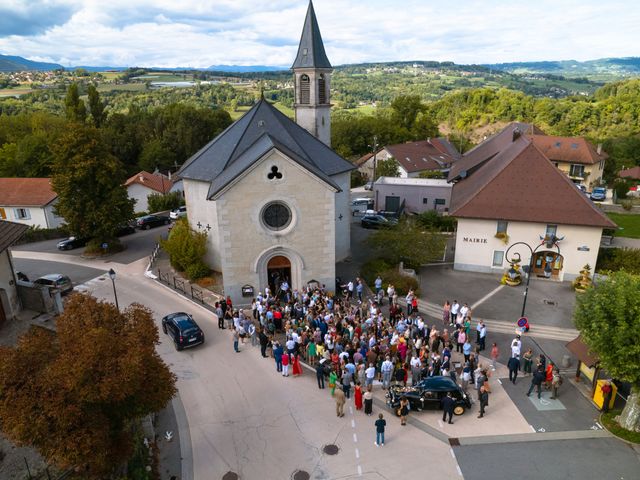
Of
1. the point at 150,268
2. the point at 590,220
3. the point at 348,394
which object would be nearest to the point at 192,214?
the point at 150,268

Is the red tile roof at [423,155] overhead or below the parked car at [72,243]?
overhead

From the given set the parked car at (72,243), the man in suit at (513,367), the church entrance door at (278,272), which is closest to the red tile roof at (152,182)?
the parked car at (72,243)

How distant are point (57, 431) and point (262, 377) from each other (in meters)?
10.4

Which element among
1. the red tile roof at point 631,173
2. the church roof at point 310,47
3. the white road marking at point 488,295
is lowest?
the red tile roof at point 631,173

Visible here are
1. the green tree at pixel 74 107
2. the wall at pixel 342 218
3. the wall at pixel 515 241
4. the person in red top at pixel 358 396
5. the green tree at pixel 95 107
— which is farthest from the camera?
the green tree at pixel 95 107

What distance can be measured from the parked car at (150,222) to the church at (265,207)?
632 inches

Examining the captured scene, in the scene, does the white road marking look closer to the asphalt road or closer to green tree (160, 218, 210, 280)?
the asphalt road

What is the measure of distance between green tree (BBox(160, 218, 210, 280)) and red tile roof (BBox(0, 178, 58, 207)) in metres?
23.2

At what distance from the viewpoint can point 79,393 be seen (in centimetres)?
1203

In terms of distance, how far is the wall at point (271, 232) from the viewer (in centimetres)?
2705

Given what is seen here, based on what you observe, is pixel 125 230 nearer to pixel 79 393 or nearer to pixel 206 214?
pixel 206 214

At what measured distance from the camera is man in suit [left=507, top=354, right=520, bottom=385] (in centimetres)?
2027

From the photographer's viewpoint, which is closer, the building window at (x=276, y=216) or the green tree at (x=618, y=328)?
the green tree at (x=618, y=328)

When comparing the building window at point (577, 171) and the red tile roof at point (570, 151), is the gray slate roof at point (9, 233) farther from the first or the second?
the building window at point (577, 171)
